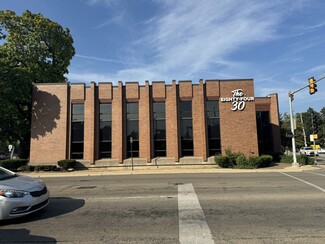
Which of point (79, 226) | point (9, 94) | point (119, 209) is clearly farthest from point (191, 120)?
point (79, 226)

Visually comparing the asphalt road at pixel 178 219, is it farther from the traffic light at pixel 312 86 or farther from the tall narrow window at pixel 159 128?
the tall narrow window at pixel 159 128

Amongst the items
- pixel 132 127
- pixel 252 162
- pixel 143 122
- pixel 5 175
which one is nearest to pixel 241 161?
pixel 252 162

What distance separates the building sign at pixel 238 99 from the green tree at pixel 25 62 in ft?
64.2

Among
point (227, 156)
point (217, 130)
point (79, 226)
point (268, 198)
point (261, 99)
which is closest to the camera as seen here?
point (79, 226)

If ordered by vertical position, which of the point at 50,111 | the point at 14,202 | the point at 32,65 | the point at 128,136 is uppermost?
the point at 32,65

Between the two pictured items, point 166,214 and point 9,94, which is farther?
point 9,94

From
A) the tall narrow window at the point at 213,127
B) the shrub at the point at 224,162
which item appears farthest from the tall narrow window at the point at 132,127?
the shrub at the point at 224,162

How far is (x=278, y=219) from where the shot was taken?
693 centimetres

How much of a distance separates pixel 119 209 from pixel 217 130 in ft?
67.0

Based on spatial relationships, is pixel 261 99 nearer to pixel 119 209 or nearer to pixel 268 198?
pixel 268 198

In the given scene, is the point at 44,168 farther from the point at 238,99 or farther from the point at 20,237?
the point at 20,237

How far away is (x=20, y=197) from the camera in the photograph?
6.80 metres

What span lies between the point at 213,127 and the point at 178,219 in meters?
21.2

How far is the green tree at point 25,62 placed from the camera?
2764 centimetres
